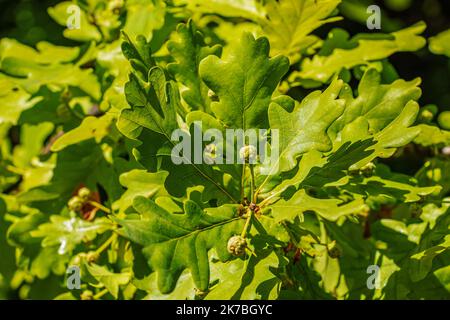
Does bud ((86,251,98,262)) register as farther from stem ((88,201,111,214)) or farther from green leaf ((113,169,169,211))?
green leaf ((113,169,169,211))

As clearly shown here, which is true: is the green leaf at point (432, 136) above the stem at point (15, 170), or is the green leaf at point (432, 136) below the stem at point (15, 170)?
below

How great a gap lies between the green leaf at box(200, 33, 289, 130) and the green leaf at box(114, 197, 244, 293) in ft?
0.73

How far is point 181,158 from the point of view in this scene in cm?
158

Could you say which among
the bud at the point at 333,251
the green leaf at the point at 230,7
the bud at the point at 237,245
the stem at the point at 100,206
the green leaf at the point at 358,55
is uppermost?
the green leaf at the point at 230,7

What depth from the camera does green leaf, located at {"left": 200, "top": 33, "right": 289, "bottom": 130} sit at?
1.58 metres

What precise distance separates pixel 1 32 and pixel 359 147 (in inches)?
89.1

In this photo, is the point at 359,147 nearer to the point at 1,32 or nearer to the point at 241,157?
the point at 241,157

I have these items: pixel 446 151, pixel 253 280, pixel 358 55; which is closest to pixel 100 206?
pixel 253 280

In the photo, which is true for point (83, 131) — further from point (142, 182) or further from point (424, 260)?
point (424, 260)

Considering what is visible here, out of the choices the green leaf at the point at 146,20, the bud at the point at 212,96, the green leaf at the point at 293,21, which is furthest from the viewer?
the green leaf at the point at 146,20

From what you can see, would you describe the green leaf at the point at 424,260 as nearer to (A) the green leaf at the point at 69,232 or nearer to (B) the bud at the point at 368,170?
(B) the bud at the point at 368,170

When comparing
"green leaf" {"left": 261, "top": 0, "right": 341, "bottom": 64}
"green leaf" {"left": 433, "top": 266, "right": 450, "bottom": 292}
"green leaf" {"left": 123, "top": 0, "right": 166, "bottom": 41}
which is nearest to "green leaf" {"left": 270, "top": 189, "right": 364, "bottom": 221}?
"green leaf" {"left": 433, "top": 266, "right": 450, "bottom": 292}

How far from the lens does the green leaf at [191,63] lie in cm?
171

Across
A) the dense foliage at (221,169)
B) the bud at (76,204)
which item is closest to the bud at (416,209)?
the dense foliage at (221,169)
